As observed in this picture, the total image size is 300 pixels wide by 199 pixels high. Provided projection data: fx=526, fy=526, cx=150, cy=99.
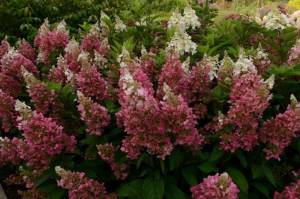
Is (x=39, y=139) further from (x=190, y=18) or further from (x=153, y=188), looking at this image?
(x=190, y=18)

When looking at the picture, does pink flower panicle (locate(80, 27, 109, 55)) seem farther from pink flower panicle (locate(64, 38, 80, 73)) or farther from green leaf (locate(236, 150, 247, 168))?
green leaf (locate(236, 150, 247, 168))

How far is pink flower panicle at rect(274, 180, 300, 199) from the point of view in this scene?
10.6 ft

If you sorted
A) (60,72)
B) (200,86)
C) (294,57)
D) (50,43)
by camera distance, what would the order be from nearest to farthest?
(200,86) → (60,72) → (294,57) → (50,43)

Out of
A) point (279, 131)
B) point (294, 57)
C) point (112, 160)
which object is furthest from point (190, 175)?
point (294, 57)

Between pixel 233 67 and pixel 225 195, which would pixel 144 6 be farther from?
pixel 225 195

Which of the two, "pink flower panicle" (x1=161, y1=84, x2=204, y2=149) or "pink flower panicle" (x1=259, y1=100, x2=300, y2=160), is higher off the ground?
"pink flower panicle" (x1=161, y1=84, x2=204, y2=149)

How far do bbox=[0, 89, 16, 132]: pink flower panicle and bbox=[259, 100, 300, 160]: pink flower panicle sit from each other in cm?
180

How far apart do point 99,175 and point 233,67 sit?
3.86 ft

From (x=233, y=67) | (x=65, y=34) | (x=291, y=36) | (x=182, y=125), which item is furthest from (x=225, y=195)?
(x=65, y=34)

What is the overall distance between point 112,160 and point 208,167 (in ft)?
2.03

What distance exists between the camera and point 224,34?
4461 millimetres

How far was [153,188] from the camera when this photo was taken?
3.29 m

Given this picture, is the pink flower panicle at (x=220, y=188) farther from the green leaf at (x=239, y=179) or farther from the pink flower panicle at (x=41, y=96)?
the pink flower panicle at (x=41, y=96)

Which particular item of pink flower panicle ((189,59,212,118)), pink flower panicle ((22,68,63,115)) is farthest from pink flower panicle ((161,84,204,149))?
pink flower panicle ((22,68,63,115))
